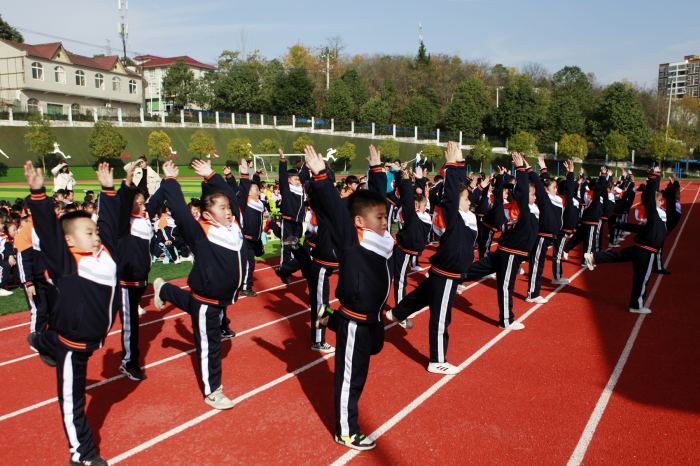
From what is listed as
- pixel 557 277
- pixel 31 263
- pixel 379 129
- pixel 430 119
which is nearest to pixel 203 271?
pixel 31 263

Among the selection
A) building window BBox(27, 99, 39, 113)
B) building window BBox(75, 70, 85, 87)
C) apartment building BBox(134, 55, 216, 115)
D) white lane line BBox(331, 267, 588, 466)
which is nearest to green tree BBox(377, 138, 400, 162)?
building window BBox(27, 99, 39, 113)

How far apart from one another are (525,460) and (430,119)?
5856cm

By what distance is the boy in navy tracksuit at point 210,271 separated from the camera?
4.33 meters

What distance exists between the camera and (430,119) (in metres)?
59.2

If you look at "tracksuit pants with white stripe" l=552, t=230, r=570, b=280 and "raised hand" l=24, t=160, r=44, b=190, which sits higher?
"raised hand" l=24, t=160, r=44, b=190

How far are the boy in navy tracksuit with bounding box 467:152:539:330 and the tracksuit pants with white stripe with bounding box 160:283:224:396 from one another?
387 centimetres

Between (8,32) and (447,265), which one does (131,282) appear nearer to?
(447,265)

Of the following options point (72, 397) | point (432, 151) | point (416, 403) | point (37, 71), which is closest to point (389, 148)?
point (432, 151)

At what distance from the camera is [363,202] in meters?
3.76

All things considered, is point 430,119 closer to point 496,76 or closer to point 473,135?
point 473,135

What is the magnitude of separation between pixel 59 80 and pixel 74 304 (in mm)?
54578

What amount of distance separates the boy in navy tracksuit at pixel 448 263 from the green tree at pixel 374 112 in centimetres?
5294

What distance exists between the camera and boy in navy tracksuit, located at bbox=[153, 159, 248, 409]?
14.2 ft

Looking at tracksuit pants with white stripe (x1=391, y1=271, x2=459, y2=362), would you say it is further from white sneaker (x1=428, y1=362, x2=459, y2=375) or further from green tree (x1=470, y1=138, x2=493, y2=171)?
green tree (x1=470, y1=138, x2=493, y2=171)
